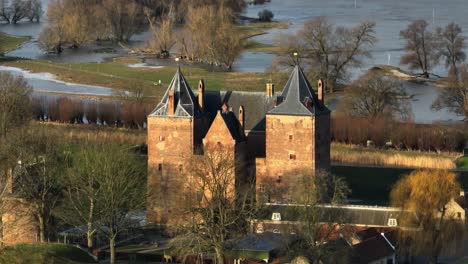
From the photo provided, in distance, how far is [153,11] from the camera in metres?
137

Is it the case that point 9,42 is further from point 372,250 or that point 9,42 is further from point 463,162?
point 372,250

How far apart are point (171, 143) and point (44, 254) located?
1255 centimetres

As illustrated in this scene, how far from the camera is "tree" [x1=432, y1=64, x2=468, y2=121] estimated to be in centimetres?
8241

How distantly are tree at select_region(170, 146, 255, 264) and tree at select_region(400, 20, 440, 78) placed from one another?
1792 inches

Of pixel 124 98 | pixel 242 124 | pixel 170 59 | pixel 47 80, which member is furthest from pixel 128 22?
pixel 242 124

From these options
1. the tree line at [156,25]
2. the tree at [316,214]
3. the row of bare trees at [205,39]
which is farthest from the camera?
the tree line at [156,25]

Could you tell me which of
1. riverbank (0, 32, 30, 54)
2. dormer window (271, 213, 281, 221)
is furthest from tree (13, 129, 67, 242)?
riverbank (0, 32, 30, 54)

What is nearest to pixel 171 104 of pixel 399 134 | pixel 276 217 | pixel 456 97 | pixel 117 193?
pixel 117 193

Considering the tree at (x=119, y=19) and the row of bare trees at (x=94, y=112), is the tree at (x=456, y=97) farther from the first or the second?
the tree at (x=119, y=19)

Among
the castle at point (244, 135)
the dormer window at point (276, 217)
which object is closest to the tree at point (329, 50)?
the castle at point (244, 135)

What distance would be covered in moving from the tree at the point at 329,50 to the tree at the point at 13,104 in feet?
67.2

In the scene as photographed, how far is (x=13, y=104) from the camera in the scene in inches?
2822

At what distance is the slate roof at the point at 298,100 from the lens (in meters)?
57.5

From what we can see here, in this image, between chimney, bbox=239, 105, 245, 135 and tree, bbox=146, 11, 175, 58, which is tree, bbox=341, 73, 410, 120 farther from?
tree, bbox=146, 11, 175, 58
